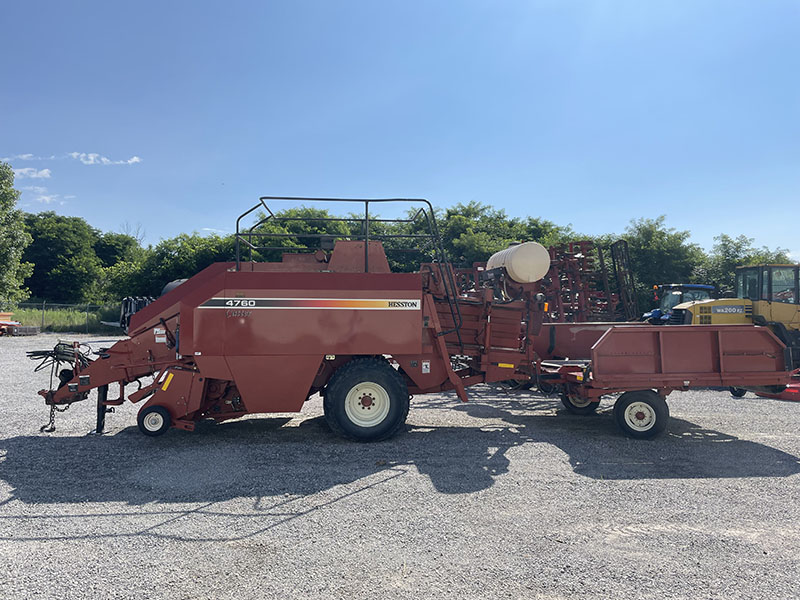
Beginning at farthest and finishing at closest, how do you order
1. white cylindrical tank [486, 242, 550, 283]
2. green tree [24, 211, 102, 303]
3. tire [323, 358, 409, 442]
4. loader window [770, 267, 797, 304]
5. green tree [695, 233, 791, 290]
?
1. green tree [24, 211, 102, 303]
2. green tree [695, 233, 791, 290]
3. loader window [770, 267, 797, 304]
4. white cylindrical tank [486, 242, 550, 283]
5. tire [323, 358, 409, 442]

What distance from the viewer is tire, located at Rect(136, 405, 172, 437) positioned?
6.43 metres

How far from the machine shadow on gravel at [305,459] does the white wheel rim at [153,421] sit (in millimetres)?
227

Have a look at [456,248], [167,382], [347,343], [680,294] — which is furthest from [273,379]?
[456,248]

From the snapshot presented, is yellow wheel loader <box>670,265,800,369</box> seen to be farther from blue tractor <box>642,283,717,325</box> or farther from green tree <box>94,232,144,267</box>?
green tree <box>94,232,144,267</box>

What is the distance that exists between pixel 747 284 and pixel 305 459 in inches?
385

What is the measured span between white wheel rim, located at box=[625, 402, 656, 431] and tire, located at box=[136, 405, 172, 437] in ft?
19.2

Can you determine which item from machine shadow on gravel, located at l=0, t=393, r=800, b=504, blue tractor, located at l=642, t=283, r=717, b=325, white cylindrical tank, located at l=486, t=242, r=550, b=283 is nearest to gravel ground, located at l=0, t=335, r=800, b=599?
machine shadow on gravel, located at l=0, t=393, r=800, b=504

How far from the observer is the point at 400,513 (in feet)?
14.6

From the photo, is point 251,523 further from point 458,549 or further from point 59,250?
point 59,250

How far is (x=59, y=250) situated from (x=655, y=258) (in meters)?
53.3

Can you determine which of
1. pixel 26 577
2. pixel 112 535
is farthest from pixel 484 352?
pixel 26 577

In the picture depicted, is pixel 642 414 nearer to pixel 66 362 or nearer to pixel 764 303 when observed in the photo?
pixel 764 303

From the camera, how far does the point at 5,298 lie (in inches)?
1215

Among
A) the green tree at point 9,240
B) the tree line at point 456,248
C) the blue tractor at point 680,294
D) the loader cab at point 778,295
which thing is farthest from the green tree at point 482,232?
the green tree at point 9,240
